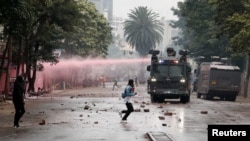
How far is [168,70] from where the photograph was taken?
3922cm

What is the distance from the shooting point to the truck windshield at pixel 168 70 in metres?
39.1

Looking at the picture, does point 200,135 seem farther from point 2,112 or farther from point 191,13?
point 191,13

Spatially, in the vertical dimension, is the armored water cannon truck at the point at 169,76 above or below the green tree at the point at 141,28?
below

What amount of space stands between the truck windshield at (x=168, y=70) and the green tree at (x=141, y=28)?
10846 cm

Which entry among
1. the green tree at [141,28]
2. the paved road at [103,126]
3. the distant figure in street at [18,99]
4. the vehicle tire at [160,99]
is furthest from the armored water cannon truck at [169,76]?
the green tree at [141,28]

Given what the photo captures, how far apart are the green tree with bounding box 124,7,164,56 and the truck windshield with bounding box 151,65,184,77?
108 meters

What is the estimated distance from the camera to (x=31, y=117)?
26359 mm

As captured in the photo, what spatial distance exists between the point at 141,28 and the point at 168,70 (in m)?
111

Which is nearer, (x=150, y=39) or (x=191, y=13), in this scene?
(x=191, y=13)

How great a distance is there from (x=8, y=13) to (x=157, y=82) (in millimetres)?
14763

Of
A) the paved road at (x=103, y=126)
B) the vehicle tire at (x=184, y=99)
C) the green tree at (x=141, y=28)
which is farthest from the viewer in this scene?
the green tree at (x=141, y=28)

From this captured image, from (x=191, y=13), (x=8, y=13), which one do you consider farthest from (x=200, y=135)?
(x=191, y=13)

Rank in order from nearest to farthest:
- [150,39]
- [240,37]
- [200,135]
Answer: [200,135], [240,37], [150,39]

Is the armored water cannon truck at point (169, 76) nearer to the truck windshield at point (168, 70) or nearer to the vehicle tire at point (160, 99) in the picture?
the truck windshield at point (168, 70)
